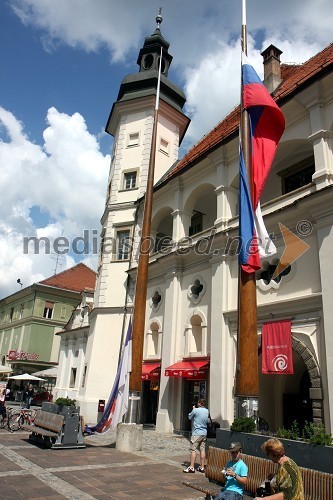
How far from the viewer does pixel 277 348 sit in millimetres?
13859

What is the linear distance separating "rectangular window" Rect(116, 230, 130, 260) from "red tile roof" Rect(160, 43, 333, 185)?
4.56 m

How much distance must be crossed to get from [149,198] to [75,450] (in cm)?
896

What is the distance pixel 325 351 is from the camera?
12.4 meters

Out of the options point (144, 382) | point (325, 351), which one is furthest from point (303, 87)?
point (144, 382)

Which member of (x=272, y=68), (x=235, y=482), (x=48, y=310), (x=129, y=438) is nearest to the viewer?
(x=235, y=482)

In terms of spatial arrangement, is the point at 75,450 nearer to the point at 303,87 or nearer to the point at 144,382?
the point at 144,382

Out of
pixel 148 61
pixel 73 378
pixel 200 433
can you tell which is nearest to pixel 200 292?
pixel 200 433

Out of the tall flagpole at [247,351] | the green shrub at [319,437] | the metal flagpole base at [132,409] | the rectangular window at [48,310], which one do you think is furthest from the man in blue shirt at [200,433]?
the rectangular window at [48,310]

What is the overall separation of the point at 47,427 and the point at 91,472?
456 centimetres

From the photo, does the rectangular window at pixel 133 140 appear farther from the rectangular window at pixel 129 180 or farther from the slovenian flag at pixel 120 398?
the slovenian flag at pixel 120 398

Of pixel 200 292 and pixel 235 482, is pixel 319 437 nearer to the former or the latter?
pixel 235 482

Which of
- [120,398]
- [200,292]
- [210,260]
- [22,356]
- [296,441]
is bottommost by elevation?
[296,441]

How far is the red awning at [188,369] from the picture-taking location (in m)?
16.8

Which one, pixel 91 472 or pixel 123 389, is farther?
pixel 123 389
